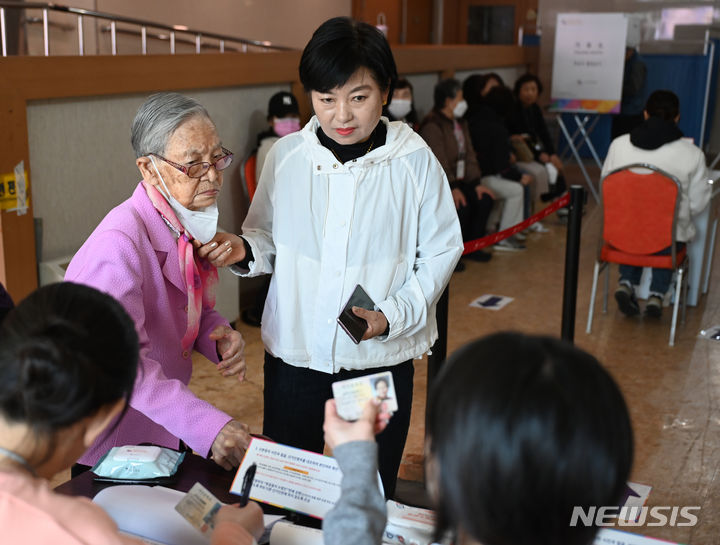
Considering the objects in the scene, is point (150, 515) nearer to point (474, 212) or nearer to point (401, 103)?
point (401, 103)

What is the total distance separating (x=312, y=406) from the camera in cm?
191

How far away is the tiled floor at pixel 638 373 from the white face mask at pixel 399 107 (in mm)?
1254

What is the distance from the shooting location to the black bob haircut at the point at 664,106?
15.6 feet

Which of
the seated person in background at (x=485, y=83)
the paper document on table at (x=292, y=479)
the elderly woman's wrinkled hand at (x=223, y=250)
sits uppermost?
the seated person in background at (x=485, y=83)

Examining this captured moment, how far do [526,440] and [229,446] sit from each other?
2.69 feet

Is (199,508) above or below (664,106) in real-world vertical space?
below

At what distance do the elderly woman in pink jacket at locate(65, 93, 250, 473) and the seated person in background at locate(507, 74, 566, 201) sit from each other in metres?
6.03

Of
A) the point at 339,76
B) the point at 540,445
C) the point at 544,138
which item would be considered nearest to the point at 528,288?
the point at 544,138

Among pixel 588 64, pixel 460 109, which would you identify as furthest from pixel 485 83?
pixel 588 64

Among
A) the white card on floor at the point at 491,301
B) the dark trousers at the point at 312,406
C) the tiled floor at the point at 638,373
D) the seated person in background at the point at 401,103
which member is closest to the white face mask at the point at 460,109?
the seated person in background at the point at 401,103

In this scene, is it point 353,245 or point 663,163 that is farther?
point 663,163

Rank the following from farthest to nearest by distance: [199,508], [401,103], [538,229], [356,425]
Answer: [538,229]
[401,103]
[199,508]
[356,425]

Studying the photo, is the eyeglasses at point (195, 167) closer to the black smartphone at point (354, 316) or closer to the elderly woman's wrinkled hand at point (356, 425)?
the black smartphone at point (354, 316)

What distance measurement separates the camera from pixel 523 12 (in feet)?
44.8
